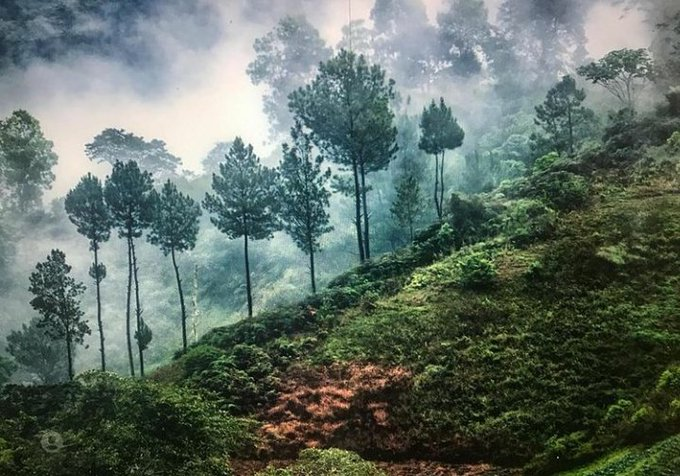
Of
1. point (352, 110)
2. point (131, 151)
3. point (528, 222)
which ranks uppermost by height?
point (131, 151)

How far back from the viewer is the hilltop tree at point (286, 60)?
38.0 meters

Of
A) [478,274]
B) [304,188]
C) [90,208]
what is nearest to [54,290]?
[90,208]

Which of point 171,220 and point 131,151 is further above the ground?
point 131,151

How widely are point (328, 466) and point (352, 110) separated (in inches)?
666

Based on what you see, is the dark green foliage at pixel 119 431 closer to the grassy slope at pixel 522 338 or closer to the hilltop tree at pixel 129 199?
the grassy slope at pixel 522 338

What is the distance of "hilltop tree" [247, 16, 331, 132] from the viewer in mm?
38000

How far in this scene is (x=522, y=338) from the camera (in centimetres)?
1155

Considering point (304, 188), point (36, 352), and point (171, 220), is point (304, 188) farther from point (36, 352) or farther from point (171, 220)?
point (36, 352)

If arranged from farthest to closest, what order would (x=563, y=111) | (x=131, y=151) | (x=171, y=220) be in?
(x=131, y=151), (x=563, y=111), (x=171, y=220)

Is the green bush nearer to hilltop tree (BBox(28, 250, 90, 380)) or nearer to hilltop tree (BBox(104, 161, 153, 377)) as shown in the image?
hilltop tree (BBox(104, 161, 153, 377))

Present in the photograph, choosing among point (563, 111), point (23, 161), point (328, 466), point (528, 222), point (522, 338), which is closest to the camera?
point (328, 466)

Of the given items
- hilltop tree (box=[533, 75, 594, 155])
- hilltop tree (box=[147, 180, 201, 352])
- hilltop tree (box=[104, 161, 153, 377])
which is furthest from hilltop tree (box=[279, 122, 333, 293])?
hilltop tree (box=[533, 75, 594, 155])

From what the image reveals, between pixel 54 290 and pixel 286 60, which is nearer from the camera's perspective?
pixel 54 290

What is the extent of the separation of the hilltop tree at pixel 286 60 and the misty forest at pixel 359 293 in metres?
0.27
